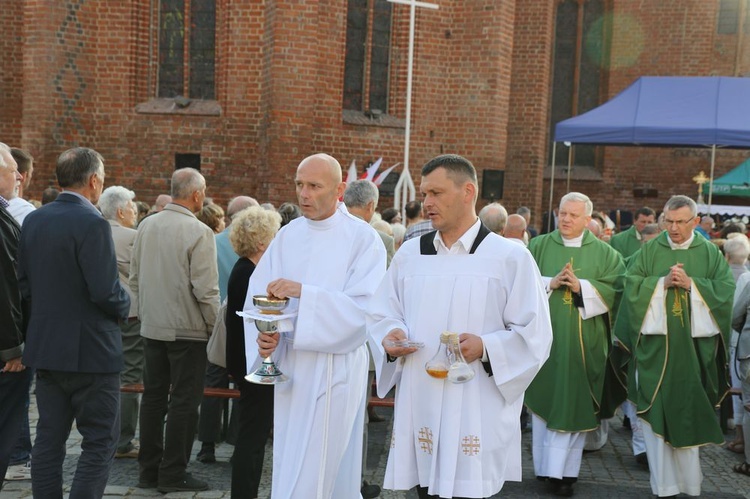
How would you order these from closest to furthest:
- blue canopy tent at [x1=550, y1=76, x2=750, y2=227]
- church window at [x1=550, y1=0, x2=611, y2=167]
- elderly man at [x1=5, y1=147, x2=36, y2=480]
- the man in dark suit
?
the man in dark suit
elderly man at [x1=5, y1=147, x2=36, y2=480]
blue canopy tent at [x1=550, y1=76, x2=750, y2=227]
church window at [x1=550, y1=0, x2=611, y2=167]

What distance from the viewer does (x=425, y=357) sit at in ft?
13.2

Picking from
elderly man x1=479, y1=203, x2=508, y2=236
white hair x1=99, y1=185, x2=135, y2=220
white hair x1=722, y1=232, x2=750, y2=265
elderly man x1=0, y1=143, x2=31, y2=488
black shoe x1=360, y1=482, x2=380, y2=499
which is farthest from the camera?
white hair x1=722, y1=232, x2=750, y2=265

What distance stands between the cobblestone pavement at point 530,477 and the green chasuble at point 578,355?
0.52m

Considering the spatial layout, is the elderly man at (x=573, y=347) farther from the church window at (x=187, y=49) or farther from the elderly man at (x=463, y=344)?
the church window at (x=187, y=49)

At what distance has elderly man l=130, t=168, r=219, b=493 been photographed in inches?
230

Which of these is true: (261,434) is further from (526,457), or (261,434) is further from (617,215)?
(617,215)

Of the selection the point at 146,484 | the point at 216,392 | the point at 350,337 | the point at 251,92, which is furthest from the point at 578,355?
the point at 251,92

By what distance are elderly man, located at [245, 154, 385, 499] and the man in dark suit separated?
801 mm

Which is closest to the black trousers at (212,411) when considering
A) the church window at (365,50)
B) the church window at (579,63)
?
the church window at (365,50)

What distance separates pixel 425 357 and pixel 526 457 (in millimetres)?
3834

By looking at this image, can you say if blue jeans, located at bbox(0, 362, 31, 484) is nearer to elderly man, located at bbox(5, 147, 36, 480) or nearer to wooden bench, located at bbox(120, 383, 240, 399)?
elderly man, located at bbox(5, 147, 36, 480)

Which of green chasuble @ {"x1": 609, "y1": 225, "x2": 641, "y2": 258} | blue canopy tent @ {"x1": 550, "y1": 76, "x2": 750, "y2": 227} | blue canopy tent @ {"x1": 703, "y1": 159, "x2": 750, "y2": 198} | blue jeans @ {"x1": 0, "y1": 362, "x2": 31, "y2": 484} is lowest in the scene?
blue jeans @ {"x1": 0, "y1": 362, "x2": 31, "y2": 484}

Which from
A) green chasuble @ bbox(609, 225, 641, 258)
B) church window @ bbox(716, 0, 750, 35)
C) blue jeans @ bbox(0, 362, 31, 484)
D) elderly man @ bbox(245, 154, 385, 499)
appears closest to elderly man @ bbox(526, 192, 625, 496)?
elderly man @ bbox(245, 154, 385, 499)

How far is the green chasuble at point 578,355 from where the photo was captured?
6.57 metres
